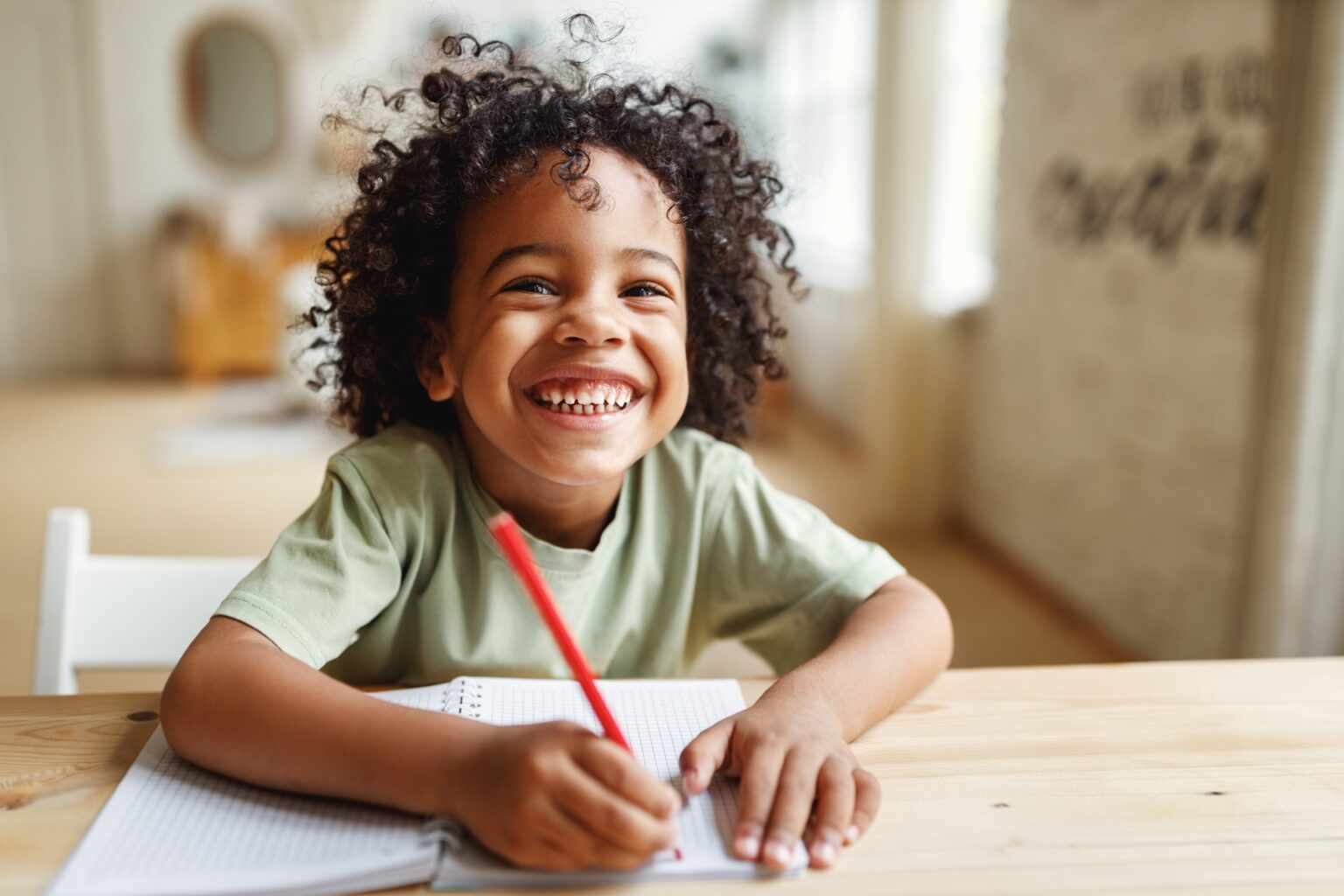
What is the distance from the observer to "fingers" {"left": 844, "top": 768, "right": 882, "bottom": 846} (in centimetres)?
61

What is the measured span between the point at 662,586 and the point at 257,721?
399 millimetres

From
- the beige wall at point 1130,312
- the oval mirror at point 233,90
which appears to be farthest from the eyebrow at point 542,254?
the oval mirror at point 233,90

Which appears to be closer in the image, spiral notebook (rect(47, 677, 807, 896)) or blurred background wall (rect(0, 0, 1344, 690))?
spiral notebook (rect(47, 677, 807, 896))

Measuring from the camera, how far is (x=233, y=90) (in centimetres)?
594

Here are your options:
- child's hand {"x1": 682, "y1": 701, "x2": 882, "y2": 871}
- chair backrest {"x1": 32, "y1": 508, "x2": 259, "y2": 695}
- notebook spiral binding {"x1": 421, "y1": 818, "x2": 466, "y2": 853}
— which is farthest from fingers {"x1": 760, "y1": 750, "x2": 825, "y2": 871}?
chair backrest {"x1": 32, "y1": 508, "x2": 259, "y2": 695}

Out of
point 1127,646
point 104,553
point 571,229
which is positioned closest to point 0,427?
point 104,553

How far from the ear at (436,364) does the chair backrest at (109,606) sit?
10.3 inches

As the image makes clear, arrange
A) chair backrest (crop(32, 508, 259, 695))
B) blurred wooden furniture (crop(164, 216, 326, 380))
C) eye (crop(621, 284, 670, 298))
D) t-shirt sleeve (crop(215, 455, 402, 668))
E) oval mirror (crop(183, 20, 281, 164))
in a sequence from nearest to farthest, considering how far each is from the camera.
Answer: t-shirt sleeve (crop(215, 455, 402, 668)), eye (crop(621, 284, 670, 298)), chair backrest (crop(32, 508, 259, 695)), blurred wooden furniture (crop(164, 216, 326, 380)), oval mirror (crop(183, 20, 281, 164))

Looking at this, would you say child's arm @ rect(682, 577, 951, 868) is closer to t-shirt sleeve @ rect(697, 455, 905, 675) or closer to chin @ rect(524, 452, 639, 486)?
t-shirt sleeve @ rect(697, 455, 905, 675)

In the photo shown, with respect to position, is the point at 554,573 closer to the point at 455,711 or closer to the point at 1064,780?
the point at 455,711

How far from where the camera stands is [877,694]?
769mm

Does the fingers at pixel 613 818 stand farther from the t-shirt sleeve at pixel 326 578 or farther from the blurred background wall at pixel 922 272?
the blurred background wall at pixel 922 272

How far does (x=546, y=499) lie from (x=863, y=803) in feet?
1.29

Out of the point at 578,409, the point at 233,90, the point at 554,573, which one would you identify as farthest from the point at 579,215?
the point at 233,90
